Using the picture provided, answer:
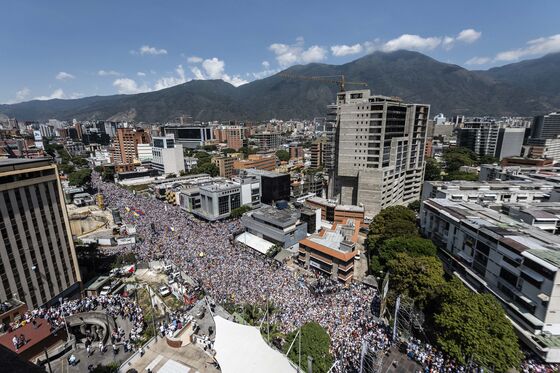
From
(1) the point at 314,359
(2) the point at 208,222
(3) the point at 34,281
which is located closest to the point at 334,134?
(2) the point at 208,222

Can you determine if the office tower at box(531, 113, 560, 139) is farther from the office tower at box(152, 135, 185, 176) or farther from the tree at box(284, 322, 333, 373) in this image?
the office tower at box(152, 135, 185, 176)

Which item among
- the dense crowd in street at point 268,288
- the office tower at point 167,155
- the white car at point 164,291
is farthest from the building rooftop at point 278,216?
the office tower at point 167,155

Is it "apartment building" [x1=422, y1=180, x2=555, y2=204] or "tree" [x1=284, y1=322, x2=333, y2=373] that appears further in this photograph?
"apartment building" [x1=422, y1=180, x2=555, y2=204]

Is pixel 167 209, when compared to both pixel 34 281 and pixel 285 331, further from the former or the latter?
pixel 285 331

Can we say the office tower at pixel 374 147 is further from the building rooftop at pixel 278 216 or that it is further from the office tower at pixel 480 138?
the office tower at pixel 480 138

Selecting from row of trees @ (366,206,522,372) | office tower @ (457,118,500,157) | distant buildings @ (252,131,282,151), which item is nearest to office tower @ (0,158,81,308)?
row of trees @ (366,206,522,372)
